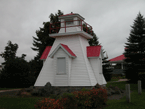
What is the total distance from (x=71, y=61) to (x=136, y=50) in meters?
10.3

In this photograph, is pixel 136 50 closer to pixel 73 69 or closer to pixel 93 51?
pixel 93 51

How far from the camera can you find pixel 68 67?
46.6 ft

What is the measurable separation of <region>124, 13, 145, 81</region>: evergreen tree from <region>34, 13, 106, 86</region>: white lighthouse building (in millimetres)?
6893

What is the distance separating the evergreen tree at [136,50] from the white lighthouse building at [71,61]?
6893 millimetres

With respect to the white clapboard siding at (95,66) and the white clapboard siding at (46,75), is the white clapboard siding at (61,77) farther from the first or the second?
the white clapboard siding at (95,66)

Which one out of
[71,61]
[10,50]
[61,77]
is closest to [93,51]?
[71,61]

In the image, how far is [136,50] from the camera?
21.2 meters

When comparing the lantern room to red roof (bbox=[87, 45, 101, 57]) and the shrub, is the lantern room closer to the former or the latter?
red roof (bbox=[87, 45, 101, 57])

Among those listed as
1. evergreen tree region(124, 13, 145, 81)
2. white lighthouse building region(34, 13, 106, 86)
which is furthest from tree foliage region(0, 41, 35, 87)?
evergreen tree region(124, 13, 145, 81)

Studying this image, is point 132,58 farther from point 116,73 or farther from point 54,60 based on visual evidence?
point 116,73

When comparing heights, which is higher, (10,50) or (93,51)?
(10,50)

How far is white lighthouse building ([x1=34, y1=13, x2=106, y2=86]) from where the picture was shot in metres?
14.3

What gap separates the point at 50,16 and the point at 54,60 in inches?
586

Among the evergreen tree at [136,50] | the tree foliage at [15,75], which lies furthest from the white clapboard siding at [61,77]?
the evergreen tree at [136,50]
